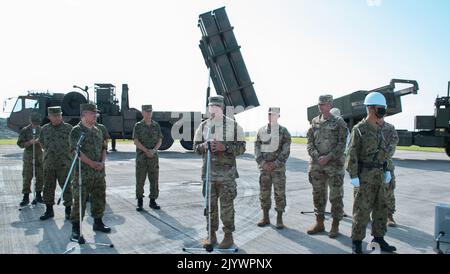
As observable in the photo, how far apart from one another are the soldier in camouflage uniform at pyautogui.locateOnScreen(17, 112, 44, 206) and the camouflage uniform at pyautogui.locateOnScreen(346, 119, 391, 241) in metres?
5.48

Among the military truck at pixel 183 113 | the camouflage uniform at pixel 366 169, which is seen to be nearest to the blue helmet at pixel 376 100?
the camouflage uniform at pixel 366 169

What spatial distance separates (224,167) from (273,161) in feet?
3.87

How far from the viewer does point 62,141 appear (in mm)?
5586

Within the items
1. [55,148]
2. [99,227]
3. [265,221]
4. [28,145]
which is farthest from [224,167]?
[28,145]

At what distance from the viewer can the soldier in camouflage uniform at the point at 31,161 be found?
20.7 feet

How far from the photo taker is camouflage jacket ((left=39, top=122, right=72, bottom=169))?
549cm

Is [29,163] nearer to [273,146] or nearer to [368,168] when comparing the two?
[273,146]

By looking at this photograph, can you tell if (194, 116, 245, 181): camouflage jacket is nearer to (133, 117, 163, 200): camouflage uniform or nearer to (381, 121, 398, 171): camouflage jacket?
(381, 121, 398, 171): camouflage jacket

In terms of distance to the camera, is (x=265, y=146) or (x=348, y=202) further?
(x=348, y=202)

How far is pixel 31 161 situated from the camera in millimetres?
6383

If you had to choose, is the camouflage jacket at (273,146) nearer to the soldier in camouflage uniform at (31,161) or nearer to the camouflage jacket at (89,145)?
the camouflage jacket at (89,145)
